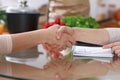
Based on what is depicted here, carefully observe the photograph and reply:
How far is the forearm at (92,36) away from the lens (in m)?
1.13

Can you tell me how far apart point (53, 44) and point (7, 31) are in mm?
539

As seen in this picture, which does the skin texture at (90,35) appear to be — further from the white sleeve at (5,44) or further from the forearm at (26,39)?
the white sleeve at (5,44)

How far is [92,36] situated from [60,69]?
372 mm

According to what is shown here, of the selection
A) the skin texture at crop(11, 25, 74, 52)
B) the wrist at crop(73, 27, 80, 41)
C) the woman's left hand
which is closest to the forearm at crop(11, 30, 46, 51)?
the skin texture at crop(11, 25, 74, 52)

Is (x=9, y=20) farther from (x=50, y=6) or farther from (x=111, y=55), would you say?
(x=111, y=55)

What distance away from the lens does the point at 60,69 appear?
813 millimetres

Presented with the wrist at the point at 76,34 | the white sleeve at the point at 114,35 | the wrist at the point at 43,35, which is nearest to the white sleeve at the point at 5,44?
the wrist at the point at 43,35

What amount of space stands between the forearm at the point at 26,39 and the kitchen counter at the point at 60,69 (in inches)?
2.7

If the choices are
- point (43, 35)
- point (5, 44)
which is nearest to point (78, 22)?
point (43, 35)

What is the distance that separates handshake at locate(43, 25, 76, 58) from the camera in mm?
1055

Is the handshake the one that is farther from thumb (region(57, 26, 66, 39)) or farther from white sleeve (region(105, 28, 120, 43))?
white sleeve (region(105, 28, 120, 43))

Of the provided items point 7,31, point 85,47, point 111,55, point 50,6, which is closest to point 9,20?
point 7,31

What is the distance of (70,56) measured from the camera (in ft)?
3.24

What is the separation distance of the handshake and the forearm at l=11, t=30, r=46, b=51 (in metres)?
0.02
